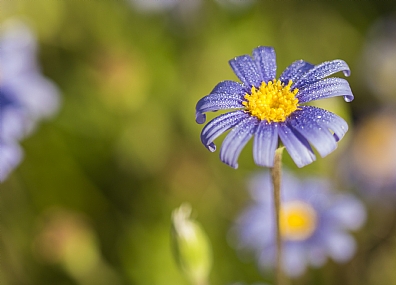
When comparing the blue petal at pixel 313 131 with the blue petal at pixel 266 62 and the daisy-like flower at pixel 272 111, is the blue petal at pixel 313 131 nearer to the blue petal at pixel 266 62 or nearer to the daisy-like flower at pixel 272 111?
the daisy-like flower at pixel 272 111

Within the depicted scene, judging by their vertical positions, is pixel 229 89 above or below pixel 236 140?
above

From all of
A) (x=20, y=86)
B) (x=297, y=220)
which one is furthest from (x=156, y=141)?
(x=297, y=220)

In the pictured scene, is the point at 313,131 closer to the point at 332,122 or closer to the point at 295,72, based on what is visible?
the point at 332,122

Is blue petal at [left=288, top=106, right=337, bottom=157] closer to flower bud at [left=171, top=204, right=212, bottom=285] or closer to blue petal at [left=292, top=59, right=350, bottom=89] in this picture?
blue petal at [left=292, top=59, right=350, bottom=89]

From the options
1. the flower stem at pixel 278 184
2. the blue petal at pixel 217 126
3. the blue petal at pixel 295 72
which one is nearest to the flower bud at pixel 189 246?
the flower stem at pixel 278 184

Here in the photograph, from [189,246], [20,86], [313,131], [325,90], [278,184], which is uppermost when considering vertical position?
[20,86]

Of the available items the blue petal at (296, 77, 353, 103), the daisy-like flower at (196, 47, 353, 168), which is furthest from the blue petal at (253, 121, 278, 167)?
the blue petal at (296, 77, 353, 103)
